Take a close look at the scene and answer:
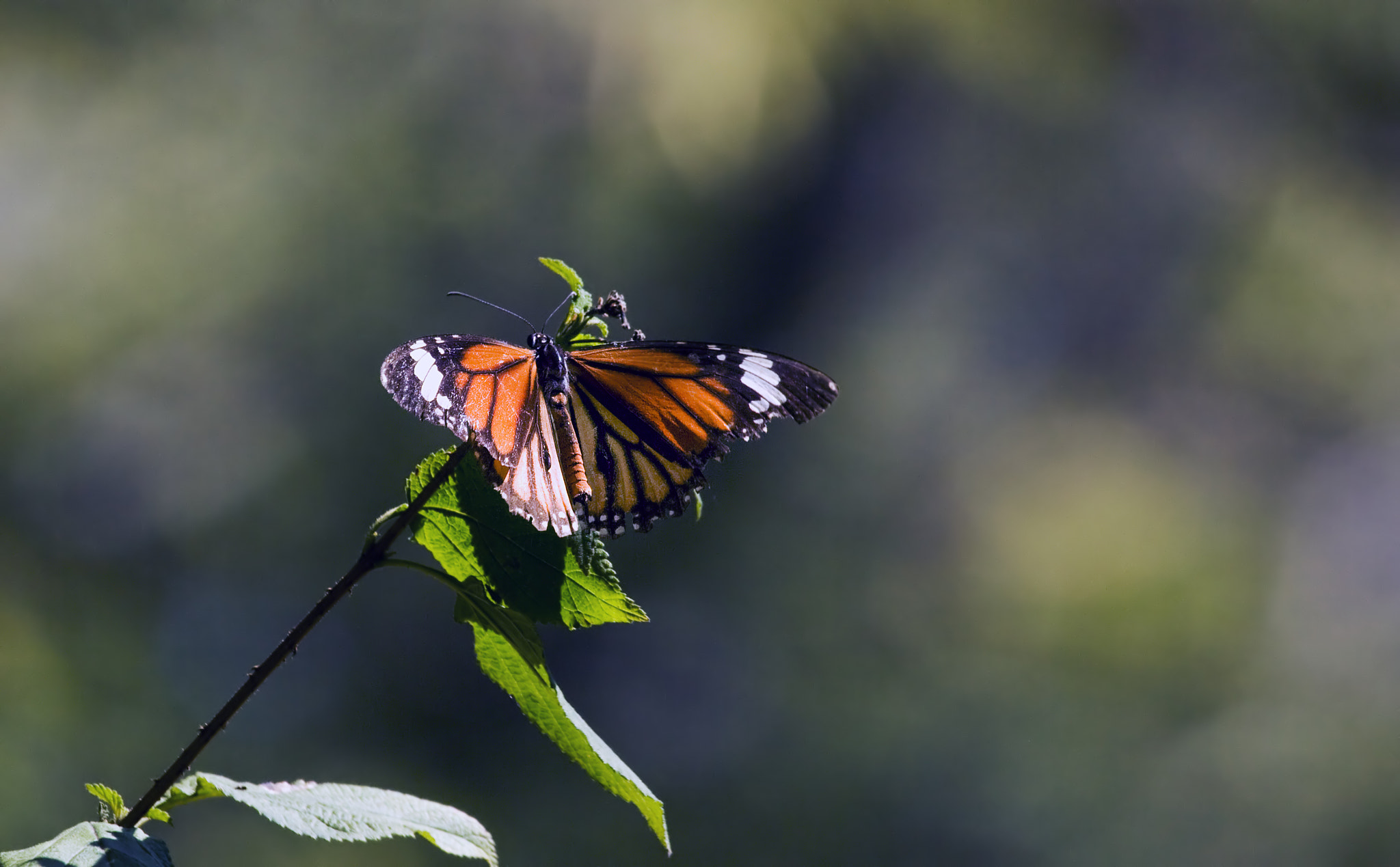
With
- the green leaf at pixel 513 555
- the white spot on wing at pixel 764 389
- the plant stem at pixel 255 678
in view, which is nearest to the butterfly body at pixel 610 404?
the white spot on wing at pixel 764 389

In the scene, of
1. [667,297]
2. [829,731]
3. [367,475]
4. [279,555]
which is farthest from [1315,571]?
[279,555]

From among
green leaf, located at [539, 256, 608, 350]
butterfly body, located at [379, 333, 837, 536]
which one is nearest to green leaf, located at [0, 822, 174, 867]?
butterfly body, located at [379, 333, 837, 536]

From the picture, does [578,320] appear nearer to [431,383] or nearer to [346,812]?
[431,383]

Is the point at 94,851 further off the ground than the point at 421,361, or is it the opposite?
the point at 421,361

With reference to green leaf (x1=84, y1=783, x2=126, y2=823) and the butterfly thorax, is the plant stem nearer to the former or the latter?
green leaf (x1=84, y1=783, x2=126, y2=823)

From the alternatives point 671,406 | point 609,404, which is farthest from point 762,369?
point 609,404

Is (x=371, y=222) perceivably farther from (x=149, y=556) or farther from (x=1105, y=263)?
(x=1105, y=263)
